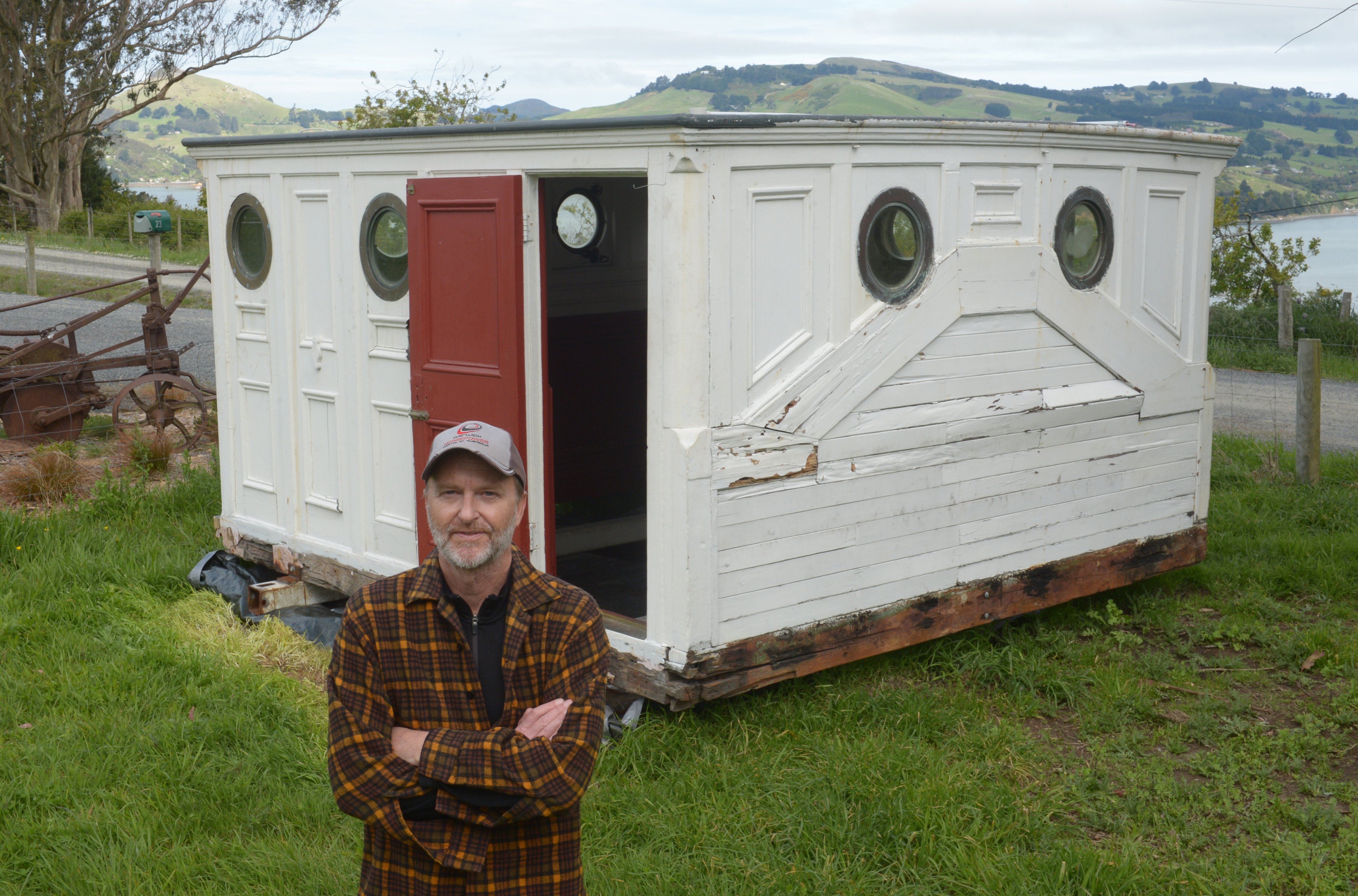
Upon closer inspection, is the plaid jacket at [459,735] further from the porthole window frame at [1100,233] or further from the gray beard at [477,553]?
the porthole window frame at [1100,233]

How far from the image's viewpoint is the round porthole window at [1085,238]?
21.5 feet

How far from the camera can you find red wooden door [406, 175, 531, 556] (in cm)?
567

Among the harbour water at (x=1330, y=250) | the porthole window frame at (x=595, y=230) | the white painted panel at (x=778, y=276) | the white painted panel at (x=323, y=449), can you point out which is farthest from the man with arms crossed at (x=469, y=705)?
the harbour water at (x=1330, y=250)

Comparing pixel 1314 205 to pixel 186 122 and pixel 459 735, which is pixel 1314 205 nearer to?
pixel 459 735

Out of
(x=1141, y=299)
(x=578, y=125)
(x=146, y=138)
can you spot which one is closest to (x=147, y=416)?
(x=578, y=125)

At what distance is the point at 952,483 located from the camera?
6.18 metres

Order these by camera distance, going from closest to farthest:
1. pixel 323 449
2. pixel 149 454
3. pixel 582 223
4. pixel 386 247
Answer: pixel 386 247 < pixel 323 449 < pixel 582 223 < pixel 149 454

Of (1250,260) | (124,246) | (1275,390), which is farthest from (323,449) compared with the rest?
(124,246)

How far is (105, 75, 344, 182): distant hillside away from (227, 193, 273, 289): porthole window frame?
68340mm

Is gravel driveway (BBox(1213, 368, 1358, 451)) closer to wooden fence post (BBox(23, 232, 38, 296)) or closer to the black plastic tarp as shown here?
the black plastic tarp

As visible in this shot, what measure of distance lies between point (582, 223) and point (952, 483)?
3462mm

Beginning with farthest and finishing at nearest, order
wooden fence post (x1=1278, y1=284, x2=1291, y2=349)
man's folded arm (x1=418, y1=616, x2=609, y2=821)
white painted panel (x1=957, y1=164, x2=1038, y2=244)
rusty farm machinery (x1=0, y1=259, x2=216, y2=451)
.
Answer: wooden fence post (x1=1278, y1=284, x2=1291, y2=349) → rusty farm machinery (x1=0, y1=259, x2=216, y2=451) → white painted panel (x1=957, y1=164, x2=1038, y2=244) → man's folded arm (x1=418, y1=616, x2=609, y2=821)

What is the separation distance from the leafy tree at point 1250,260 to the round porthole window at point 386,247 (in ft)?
53.4

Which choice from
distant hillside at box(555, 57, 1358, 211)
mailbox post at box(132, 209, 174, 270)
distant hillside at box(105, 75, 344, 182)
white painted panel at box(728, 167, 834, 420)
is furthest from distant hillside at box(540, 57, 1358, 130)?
distant hillside at box(105, 75, 344, 182)
